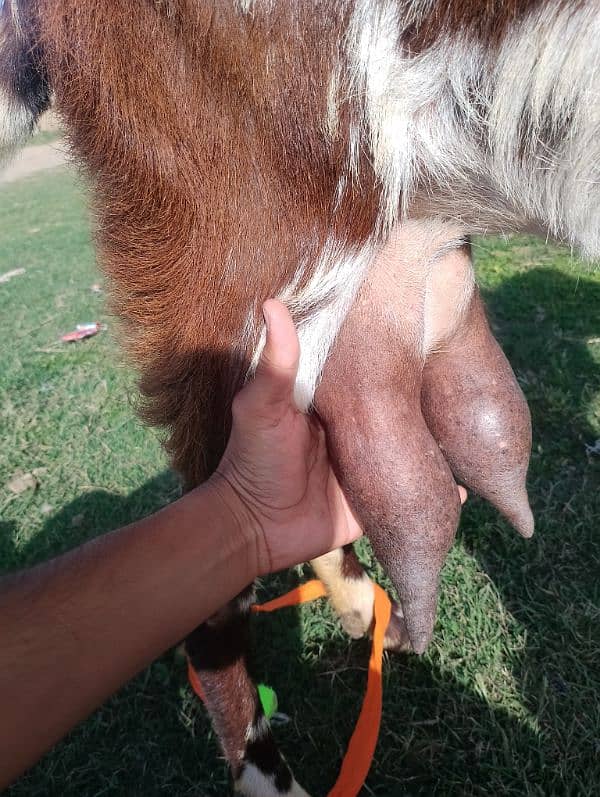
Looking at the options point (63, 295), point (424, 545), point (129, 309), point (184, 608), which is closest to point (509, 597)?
point (424, 545)

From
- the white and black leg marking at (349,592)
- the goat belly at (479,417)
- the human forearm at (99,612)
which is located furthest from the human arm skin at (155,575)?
the white and black leg marking at (349,592)

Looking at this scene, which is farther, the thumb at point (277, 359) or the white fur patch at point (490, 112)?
the thumb at point (277, 359)

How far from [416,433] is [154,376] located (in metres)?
0.54

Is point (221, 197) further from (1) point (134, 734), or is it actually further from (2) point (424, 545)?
(1) point (134, 734)

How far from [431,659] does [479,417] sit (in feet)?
3.78

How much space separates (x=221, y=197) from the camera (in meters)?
0.92

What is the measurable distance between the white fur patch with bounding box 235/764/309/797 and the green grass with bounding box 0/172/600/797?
0.47ft

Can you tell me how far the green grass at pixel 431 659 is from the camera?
178 cm

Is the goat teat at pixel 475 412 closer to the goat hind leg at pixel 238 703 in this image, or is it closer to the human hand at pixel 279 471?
the human hand at pixel 279 471

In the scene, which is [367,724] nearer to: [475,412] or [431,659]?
[431,659]

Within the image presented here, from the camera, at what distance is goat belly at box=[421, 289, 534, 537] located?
1259 mm

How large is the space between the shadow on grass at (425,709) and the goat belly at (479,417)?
2.80 ft

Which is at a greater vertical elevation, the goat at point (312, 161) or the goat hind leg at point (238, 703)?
the goat at point (312, 161)

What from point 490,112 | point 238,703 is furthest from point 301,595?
point 490,112
